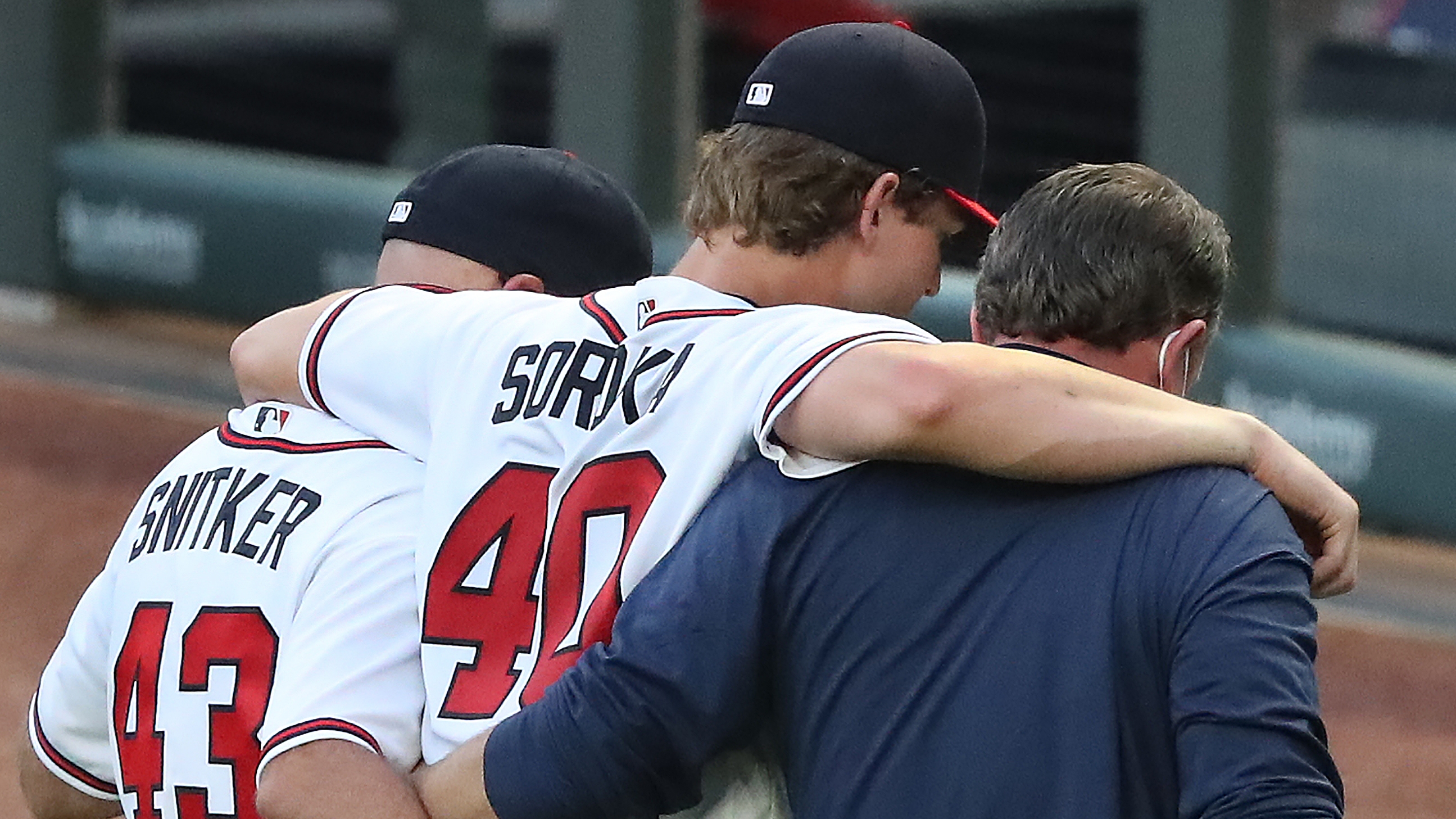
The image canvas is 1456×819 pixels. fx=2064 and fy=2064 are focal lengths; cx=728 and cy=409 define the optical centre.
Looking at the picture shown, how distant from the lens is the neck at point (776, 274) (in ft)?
6.06

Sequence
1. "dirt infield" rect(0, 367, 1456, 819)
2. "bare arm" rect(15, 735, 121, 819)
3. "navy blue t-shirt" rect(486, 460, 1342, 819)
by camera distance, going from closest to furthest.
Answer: "navy blue t-shirt" rect(486, 460, 1342, 819) < "bare arm" rect(15, 735, 121, 819) < "dirt infield" rect(0, 367, 1456, 819)

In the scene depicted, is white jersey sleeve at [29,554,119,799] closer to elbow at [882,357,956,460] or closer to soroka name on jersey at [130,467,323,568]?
soroka name on jersey at [130,467,323,568]

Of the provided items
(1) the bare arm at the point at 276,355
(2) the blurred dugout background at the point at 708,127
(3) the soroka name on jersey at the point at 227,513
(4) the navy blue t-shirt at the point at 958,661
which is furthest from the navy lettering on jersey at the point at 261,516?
(2) the blurred dugout background at the point at 708,127

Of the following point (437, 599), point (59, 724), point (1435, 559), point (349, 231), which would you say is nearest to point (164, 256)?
point (349, 231)

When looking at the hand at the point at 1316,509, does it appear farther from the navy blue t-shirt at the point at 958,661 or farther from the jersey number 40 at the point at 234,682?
the jersey number 40 at the point at 234,682

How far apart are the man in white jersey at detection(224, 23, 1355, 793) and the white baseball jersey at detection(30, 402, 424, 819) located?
6cm

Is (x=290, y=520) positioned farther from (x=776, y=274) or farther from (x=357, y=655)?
(x=776, y=274)

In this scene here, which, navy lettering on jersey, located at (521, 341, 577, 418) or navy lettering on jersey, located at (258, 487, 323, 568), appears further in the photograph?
navy lettering on jersey, located at (258, 487, 323, 568)

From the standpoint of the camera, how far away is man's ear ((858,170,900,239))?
183 centimetres

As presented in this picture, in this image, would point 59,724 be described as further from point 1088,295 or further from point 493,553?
point 1088,295

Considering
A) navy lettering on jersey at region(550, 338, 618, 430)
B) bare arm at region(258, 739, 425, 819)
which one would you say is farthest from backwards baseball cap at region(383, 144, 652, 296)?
bare arm at region(258, 739, 425, 819)

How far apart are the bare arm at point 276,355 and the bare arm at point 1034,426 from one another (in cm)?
65

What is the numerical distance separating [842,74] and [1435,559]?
4227 mm

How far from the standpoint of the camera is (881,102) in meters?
1.81
